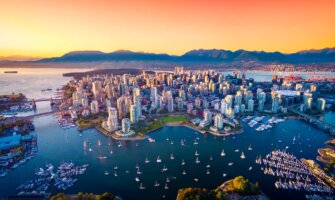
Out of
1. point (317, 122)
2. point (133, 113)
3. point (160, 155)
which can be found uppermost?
point (133, 113)

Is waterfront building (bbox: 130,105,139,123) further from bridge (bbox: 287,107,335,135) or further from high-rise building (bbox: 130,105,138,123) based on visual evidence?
bridge (bbox: 287,107,335,135)

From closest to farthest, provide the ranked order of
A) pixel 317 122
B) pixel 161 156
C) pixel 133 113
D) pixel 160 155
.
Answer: pixel 161 156
pixel 160 155
pixel 133 113
pixel 317 122

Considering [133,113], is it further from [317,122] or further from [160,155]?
[317,122]

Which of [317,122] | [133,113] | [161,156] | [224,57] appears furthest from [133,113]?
[224,57]

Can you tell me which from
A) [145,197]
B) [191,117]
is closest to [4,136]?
[145,197]

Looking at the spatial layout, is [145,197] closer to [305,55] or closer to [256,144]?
[256,144]

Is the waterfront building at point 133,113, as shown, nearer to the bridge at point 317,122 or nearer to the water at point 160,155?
the water at point 160,155

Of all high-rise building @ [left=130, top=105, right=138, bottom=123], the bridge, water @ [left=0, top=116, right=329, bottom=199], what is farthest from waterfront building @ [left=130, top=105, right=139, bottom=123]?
the bridge

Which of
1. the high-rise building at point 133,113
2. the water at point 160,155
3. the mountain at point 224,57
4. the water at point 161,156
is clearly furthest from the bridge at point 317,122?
the mountain at point 224,57
